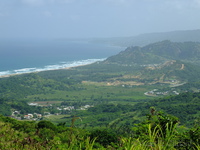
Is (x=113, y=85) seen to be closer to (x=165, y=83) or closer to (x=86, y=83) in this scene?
(x=86, y=83)

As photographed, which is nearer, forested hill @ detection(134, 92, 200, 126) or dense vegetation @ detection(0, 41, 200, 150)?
dense vegetation @ detection(0, 41, 200, 150)

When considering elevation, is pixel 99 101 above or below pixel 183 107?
below

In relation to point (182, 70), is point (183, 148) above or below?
above

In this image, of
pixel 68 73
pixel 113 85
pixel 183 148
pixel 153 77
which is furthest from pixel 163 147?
pixel 68 73

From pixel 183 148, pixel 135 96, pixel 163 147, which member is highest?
pixel 163 147

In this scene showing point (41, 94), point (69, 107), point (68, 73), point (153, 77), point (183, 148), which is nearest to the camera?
point (183, 148)

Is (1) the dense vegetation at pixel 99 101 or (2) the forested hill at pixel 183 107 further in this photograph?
(2) the forested hill at pixel 183 107

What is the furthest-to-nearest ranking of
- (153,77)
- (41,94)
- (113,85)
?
1. (153,77)
2. (113,85)
3. (41,94)

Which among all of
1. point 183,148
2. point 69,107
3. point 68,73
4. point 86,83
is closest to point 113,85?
point 86,83

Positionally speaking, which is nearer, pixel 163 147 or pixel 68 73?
pixel 163 147

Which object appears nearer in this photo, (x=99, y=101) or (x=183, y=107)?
(x=183, y=107)
